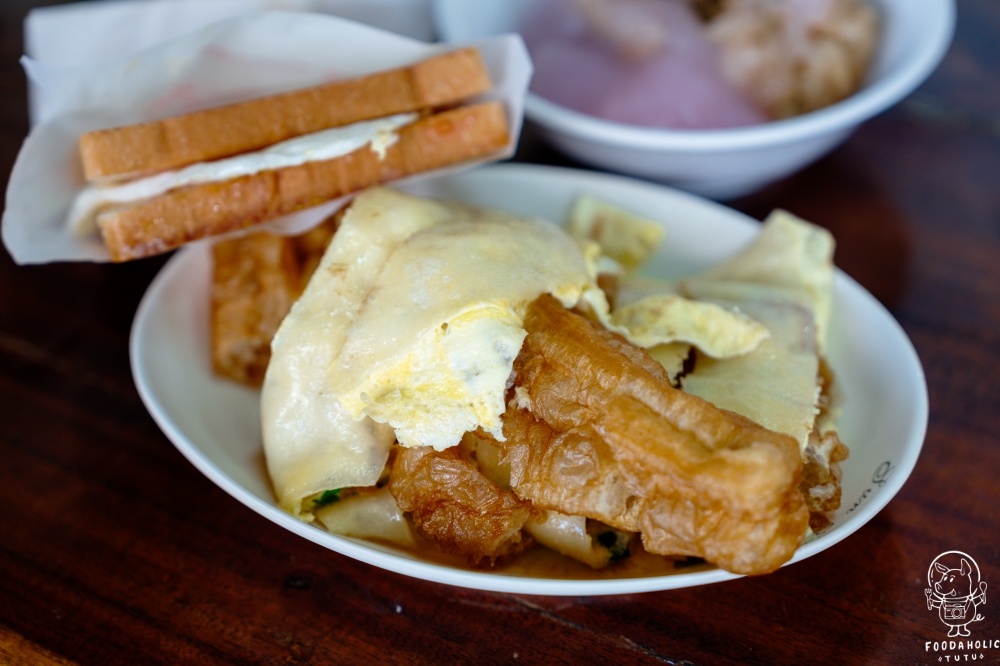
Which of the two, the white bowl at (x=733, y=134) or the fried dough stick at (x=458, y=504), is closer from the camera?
the fried dough stick at (x=458, y=504)

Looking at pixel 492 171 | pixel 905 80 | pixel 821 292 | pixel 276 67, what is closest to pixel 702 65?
pixel 905 80

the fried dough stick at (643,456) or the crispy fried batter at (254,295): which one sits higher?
the fried dough stick at (643,456)

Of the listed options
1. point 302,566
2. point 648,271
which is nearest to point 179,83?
point 302,566

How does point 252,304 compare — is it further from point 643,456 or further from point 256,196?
point 643,456

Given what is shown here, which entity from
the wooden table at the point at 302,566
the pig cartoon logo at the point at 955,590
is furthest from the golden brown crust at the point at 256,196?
the pig cartoon logo at the point at 955,590

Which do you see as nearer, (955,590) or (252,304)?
(955,590)

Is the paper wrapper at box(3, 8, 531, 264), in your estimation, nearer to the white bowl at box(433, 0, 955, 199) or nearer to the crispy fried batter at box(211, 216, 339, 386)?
the crispy fried batter at box(211, 216, 339, 386)

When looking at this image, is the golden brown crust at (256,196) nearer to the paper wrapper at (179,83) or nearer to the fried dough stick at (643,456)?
the paper wrapper at (179,83)
